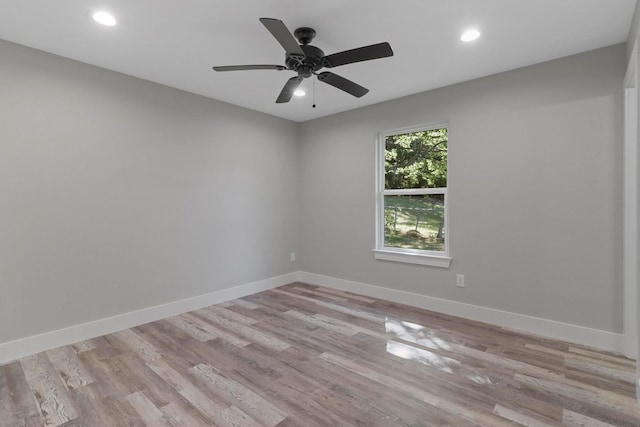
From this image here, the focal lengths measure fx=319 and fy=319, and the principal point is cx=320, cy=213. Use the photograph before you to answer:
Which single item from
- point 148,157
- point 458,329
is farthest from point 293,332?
point 148,157

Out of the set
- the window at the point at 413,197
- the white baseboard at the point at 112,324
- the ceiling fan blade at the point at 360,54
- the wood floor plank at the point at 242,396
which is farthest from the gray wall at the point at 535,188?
the wood floor plank at the point at 242,396

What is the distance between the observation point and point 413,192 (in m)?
3.99

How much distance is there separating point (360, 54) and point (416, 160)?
84.6 inches

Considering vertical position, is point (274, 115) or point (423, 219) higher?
point (274, 115)

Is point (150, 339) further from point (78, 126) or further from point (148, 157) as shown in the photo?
point (78, 126)

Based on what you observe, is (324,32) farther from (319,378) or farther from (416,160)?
(319,378)

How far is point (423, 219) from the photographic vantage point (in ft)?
12.9

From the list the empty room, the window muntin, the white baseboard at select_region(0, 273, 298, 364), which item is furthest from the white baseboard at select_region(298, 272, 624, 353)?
the white baseboard at select_region(0, 273, 298, 364)

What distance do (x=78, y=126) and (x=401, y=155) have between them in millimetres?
3486

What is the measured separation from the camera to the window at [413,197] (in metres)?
3.77

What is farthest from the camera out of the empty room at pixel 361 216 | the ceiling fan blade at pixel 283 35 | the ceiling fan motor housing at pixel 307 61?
the ceiling fan motor housing at pixel 307 61

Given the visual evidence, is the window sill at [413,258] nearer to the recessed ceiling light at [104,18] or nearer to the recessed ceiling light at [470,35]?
the recessed ceiling light at [470,35]

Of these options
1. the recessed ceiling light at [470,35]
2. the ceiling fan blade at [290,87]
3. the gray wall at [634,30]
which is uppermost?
the recessed ceiling light at [470,35]

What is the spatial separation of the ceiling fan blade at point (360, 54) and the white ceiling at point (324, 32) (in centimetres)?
30
